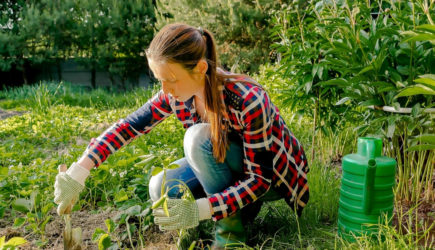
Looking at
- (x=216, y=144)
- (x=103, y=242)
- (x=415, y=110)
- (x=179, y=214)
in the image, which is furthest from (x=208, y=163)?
(x=415, y=110)

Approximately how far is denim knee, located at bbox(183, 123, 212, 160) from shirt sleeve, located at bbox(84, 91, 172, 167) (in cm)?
23

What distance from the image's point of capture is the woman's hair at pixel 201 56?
1.34 meters

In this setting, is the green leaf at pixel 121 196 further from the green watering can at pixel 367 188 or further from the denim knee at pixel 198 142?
the green watering can at pixel 367 188

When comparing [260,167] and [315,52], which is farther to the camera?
[315,52]

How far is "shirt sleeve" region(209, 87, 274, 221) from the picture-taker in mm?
1408

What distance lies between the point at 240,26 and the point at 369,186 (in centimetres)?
533

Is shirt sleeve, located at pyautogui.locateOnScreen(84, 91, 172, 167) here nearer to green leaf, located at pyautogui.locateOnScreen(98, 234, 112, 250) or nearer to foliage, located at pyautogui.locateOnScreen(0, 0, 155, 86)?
green leaf, located at pyautogui.locateOnScreen(98, 234, 112, 250)

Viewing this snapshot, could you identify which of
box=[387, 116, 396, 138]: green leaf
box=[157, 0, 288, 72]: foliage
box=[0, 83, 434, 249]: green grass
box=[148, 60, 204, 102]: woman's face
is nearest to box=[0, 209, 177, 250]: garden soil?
box=[0, 83, 434, 249]: green grass

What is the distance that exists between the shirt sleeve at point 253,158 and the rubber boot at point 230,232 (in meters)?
0.09

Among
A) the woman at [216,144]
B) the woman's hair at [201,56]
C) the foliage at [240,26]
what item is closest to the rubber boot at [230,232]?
the woman at [216,144]

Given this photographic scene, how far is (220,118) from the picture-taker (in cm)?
148

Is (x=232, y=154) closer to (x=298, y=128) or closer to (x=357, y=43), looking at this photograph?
(x=357, y=43)

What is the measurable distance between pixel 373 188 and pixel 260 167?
0.39 metres

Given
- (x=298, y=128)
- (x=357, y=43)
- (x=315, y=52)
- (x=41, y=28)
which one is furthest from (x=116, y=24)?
(x=357, y=43)
